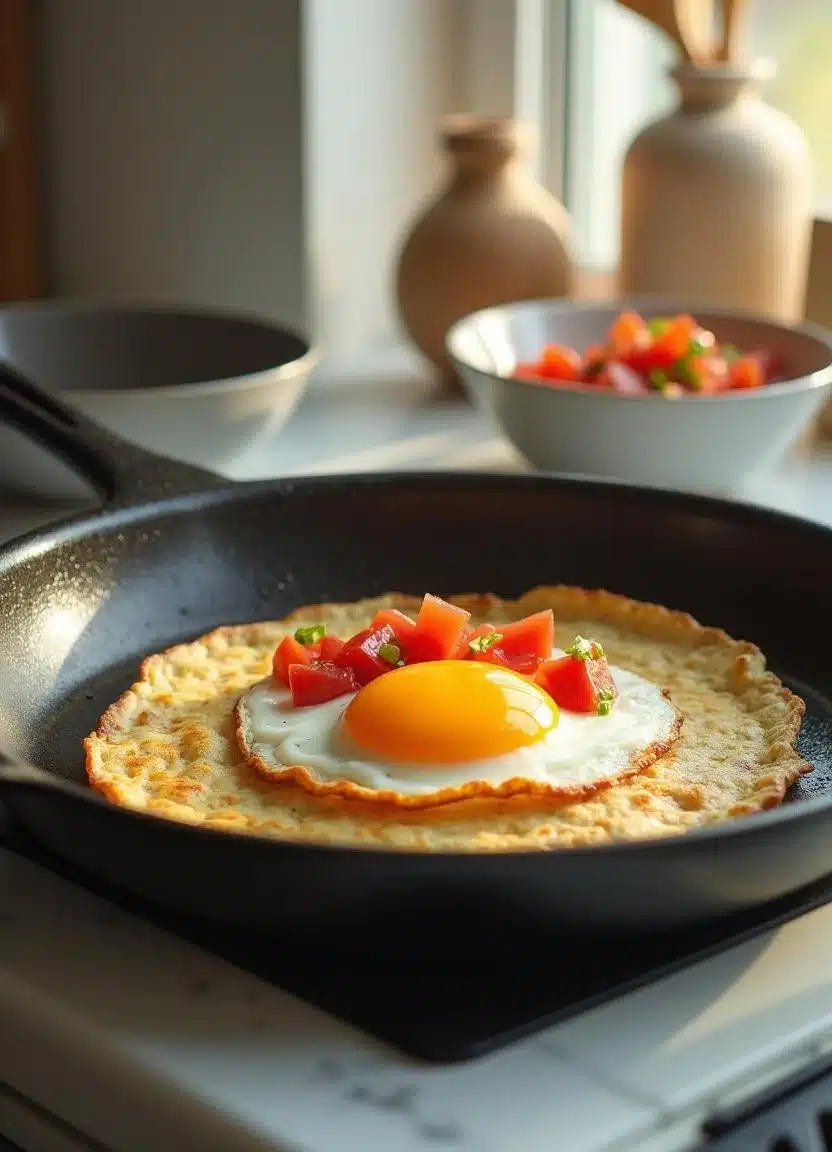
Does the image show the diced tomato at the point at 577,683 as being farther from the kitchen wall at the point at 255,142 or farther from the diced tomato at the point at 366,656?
the kitchen wall at the point at 255,142

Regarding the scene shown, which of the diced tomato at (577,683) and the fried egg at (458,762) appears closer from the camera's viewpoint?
the fried egg at (458,762)

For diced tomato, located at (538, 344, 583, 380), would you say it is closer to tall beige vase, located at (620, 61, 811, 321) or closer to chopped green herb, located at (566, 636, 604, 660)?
Answer: tall beige vase, located at (620, 61, 811, 321)

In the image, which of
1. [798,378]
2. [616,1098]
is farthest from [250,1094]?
[798,378]

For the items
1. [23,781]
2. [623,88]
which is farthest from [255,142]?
[23,781]

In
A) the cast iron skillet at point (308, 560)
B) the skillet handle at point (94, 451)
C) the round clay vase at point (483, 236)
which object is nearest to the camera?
the cast iron skillet at point (308, 560)

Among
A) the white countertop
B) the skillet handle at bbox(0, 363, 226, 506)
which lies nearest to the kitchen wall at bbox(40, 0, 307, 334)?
the skillet handle at bbox(0, 363, 226, 506)

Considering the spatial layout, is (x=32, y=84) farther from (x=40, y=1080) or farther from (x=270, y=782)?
(x=40, y=1080)

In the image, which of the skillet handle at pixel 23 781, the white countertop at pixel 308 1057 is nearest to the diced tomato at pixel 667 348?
the white countertop at pixel 308 1057
